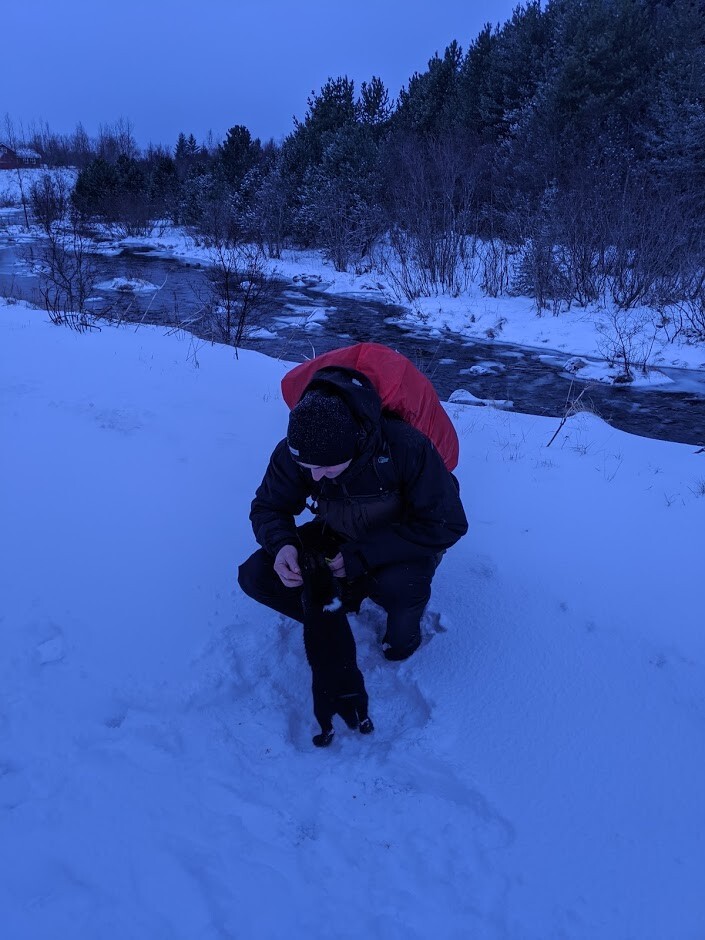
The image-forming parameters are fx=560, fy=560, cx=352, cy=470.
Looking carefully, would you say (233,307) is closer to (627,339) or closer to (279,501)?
(627,339)

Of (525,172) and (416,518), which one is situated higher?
(525,172)

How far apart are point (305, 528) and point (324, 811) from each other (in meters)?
0.97

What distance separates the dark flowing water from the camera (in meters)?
6.82

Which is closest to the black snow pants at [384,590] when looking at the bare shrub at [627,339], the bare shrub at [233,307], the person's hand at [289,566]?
the person's hand at [289,566]

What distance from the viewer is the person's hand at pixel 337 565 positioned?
→ 195 cm

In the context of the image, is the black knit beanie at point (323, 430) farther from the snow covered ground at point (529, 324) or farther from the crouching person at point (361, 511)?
the snow covered ground at point (529, 324)

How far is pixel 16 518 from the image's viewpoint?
2539mm

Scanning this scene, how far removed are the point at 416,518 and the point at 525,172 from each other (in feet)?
49.9

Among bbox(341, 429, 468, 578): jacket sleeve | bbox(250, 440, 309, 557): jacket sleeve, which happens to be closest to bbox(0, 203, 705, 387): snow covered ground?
bbox(341, 429, 468, 578): jacket sleeve

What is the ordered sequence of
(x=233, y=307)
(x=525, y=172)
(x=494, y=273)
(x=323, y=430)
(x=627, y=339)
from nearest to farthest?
(x=323, y=430) → (x=627, y=339) → (x=233, y=307) → (x=494, y=273) → (x=525, y=172)

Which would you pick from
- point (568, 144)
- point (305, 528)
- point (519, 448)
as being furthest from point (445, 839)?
point (568, 144)

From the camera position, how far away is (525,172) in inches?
564

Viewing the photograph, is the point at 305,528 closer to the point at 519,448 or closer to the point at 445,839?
the point at 445,839

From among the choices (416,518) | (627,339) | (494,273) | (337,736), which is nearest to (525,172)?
(494,273)
